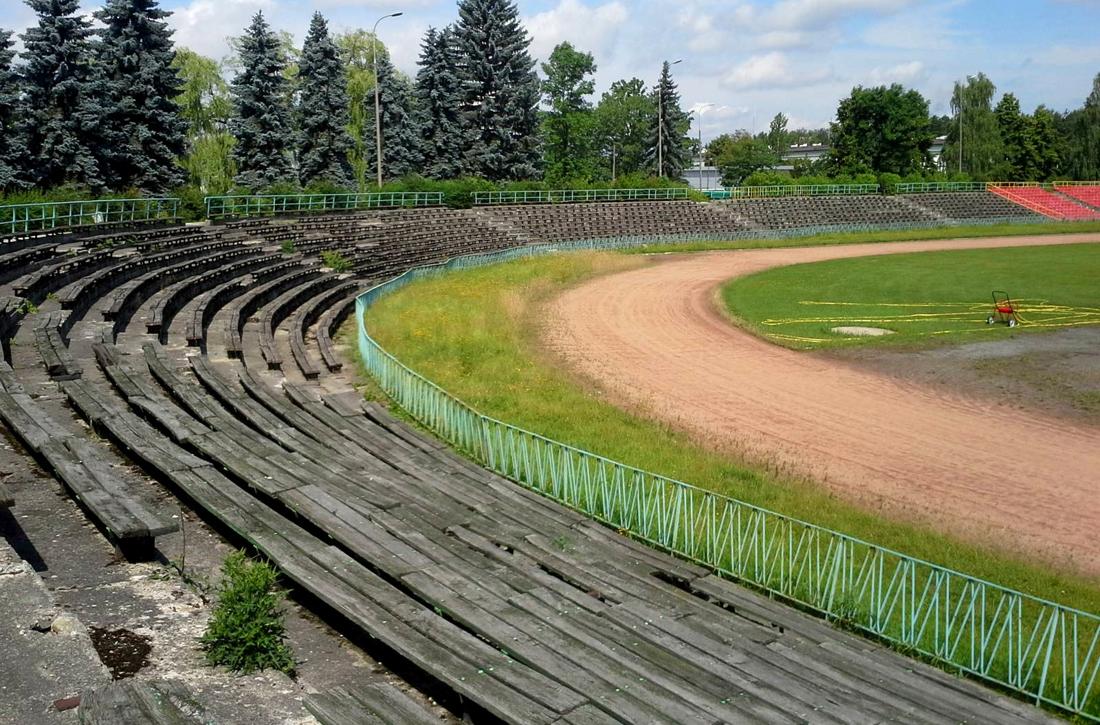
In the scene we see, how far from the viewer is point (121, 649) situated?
25.6 ft

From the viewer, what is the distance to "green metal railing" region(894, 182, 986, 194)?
3612 inches

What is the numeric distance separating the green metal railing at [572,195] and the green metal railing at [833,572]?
5020cm

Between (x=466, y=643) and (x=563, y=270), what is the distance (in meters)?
43.6

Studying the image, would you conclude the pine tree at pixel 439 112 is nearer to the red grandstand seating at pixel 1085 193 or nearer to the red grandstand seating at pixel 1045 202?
the red grandstand seating at pixel 1045 202

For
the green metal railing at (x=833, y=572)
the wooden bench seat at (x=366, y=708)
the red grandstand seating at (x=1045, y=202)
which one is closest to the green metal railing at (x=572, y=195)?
the red grandstand seating at (x=1045, y=202)

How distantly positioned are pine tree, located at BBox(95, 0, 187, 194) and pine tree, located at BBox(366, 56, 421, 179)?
2860cm

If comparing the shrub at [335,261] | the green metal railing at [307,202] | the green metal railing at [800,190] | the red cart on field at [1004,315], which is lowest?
the red cart on field at [1004,315]

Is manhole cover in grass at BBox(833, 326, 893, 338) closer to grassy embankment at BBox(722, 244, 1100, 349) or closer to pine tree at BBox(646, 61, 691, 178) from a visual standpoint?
grassy embankment at BBox(722, 244, 1100, 349)

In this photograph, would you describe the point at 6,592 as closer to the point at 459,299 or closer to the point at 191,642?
the point at 191,642

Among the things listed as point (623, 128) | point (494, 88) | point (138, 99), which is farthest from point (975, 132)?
point (138, 99)

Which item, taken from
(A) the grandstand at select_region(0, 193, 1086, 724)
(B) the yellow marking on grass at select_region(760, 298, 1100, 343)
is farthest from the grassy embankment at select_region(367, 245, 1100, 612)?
(B) the yellow marking on grass at select_region(760, 298, 1100, 343)

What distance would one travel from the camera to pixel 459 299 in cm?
3931

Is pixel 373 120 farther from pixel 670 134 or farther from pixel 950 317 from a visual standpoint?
pixel 950 317

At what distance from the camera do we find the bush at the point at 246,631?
25.0 ft
